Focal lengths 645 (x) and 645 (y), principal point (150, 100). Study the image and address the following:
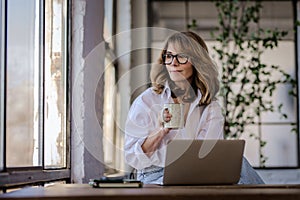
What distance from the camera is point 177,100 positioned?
2.88 metres

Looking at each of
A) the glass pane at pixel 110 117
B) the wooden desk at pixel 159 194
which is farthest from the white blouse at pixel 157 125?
the glass pane at pixel 110 117

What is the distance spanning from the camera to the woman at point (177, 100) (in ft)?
8.95

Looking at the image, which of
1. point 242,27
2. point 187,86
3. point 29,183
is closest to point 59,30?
point 187,86

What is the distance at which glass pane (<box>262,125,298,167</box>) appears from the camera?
5953 millimetres

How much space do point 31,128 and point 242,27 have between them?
135 inches

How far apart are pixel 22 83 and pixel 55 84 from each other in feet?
2.15

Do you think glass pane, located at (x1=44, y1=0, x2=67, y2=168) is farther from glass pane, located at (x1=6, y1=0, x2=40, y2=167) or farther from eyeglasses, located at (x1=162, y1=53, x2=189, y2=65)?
eyeglasses, located at (x1=162, y1=53, x2=189, y2=65)

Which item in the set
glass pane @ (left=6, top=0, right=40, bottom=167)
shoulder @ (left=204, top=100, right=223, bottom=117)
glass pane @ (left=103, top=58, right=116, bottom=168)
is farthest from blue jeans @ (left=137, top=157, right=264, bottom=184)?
glass pane @ (left=103, top=58, right=116, bottom=168)

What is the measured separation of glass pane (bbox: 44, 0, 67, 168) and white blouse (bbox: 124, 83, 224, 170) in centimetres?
33

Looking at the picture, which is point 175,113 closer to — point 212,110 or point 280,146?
point 212,110

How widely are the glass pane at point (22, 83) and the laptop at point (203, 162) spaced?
0.52 m

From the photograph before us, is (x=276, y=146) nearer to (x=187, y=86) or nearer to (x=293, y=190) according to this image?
(x=187, y=86)

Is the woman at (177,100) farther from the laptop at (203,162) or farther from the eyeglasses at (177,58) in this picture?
the laptop at (203,162)

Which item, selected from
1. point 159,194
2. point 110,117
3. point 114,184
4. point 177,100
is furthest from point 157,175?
point 110,117
